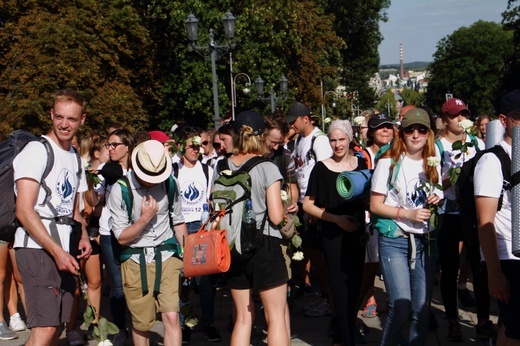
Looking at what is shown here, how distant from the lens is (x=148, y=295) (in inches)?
233

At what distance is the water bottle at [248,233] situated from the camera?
573cm

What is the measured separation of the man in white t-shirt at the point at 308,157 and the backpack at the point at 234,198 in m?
2.46

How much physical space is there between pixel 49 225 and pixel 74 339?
2.74 m

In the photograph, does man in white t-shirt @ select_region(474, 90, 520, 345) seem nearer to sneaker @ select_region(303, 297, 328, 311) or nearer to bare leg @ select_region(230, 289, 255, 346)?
bare leg @ select_region(230, 289, 255, 346)

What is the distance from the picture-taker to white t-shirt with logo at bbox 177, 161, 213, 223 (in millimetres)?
8078

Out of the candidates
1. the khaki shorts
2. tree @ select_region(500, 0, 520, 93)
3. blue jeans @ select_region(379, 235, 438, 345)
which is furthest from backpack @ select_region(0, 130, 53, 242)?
tree @ select_region(500, 0, 520, 93)

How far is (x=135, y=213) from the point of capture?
5.85 m

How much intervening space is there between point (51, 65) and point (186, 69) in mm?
8678

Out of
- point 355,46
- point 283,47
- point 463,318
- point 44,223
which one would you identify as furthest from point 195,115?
point 44,223

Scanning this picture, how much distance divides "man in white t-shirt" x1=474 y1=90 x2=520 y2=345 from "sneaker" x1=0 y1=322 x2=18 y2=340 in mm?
5209

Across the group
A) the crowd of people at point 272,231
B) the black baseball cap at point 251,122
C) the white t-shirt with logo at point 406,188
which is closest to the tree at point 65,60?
the crowd of people at point 272,231

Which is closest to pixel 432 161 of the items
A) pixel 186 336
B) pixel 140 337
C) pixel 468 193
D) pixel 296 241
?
pixel 468 193

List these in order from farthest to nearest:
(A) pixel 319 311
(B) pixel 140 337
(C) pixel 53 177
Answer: (A) pixel 319 311 → (B) pixel 140 337 → (C) pixel 53 177

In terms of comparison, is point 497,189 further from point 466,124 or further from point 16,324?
point 16,324
